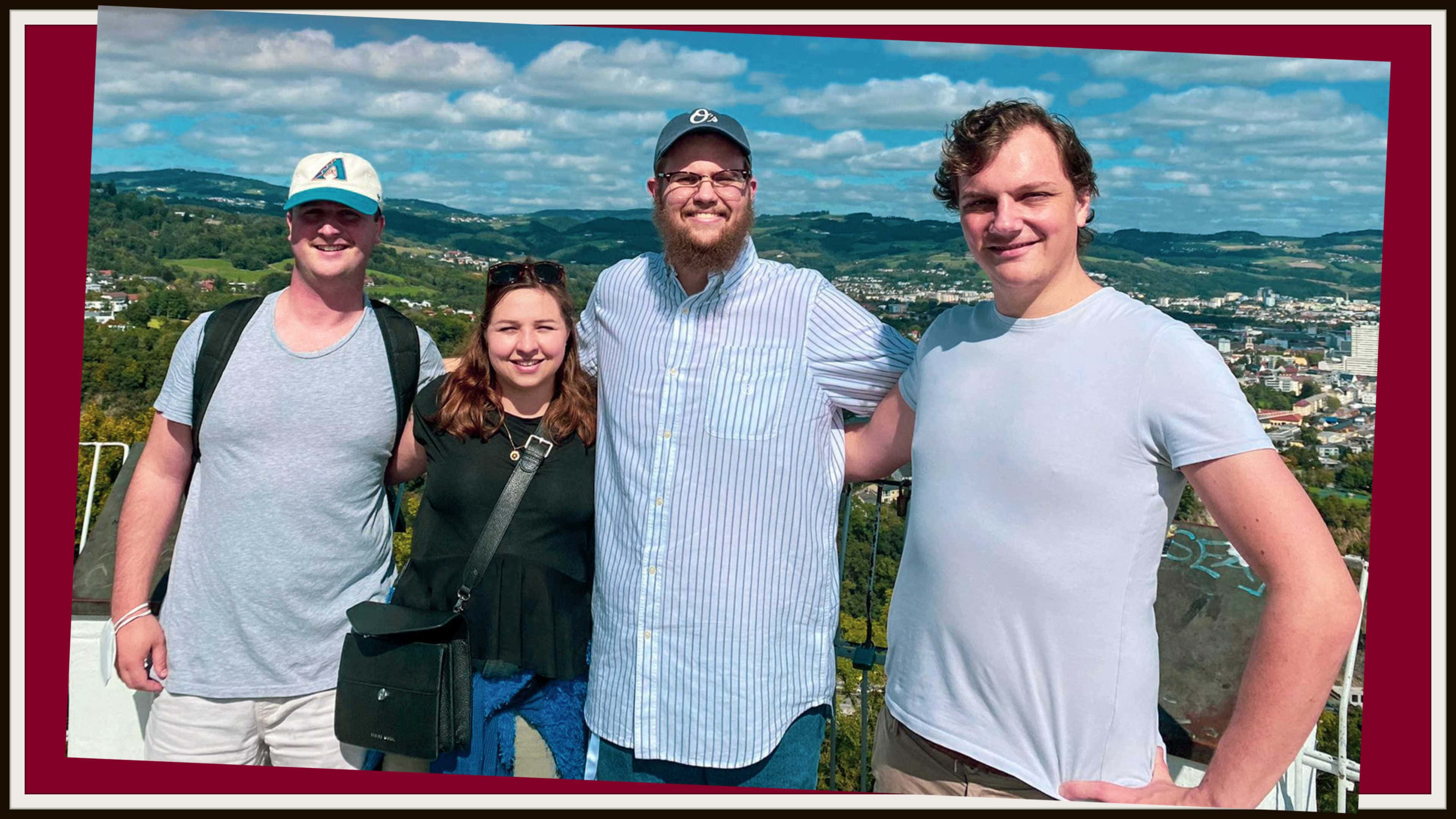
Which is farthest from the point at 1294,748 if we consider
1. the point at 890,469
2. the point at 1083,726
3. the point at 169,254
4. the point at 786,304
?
the point at 169,254

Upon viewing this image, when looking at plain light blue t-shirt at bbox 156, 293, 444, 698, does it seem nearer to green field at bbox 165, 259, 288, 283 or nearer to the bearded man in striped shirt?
the bearded man in striped shirt

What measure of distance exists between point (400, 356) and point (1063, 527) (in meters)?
2.17

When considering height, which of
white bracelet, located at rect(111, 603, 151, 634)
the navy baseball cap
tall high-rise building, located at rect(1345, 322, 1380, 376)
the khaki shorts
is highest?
the navy baseball cap

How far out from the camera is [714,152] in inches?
117

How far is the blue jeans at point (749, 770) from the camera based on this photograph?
9.35 ft

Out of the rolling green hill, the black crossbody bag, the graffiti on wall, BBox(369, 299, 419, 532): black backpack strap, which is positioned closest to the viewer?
the black crossbody bag

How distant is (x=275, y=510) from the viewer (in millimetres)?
3010

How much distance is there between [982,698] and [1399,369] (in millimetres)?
2049

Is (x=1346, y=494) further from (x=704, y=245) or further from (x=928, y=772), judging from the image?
(x=704, y=245)

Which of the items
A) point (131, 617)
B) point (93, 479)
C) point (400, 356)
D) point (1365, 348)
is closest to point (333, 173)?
point (400, 356)

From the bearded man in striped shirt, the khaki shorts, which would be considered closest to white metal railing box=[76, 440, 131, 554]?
the bearded man in striped shirt

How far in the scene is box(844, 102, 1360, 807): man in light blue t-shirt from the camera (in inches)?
78.7

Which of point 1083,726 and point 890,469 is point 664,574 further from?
point 1083,726

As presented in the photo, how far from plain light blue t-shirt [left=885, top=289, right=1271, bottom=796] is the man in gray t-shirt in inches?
72.8
